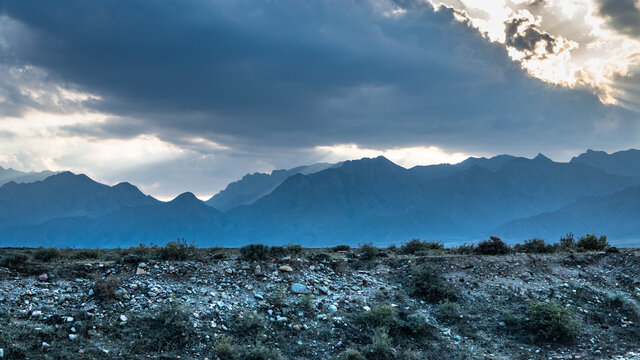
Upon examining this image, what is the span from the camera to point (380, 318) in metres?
17.8

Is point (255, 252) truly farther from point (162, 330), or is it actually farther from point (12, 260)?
point (12, 260)

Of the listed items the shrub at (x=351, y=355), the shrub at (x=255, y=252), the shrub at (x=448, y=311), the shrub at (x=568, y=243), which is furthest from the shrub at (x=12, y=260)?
the shrub at (x=568, y=243)

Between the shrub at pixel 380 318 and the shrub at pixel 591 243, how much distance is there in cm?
2202

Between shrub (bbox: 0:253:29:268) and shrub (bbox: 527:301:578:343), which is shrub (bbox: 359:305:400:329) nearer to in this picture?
shrub (bbox: 527:301:578:343)

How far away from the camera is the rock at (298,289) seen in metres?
19.6

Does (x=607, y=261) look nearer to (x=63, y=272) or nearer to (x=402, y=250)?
(x=402, y=250)

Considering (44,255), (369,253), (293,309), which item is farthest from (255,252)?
(44,255)

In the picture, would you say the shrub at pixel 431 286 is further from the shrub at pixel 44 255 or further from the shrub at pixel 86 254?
the shrub at pixel 44 255

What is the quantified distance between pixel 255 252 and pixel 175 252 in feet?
12.8

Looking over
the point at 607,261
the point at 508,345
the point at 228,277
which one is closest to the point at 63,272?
the point at 228,277

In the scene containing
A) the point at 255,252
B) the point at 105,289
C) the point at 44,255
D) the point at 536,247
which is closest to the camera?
the point at 105,289

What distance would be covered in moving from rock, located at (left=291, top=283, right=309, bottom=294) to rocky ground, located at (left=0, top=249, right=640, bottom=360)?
Result: 5cm

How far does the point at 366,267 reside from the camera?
78.9ft

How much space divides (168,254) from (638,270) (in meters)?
26.8
